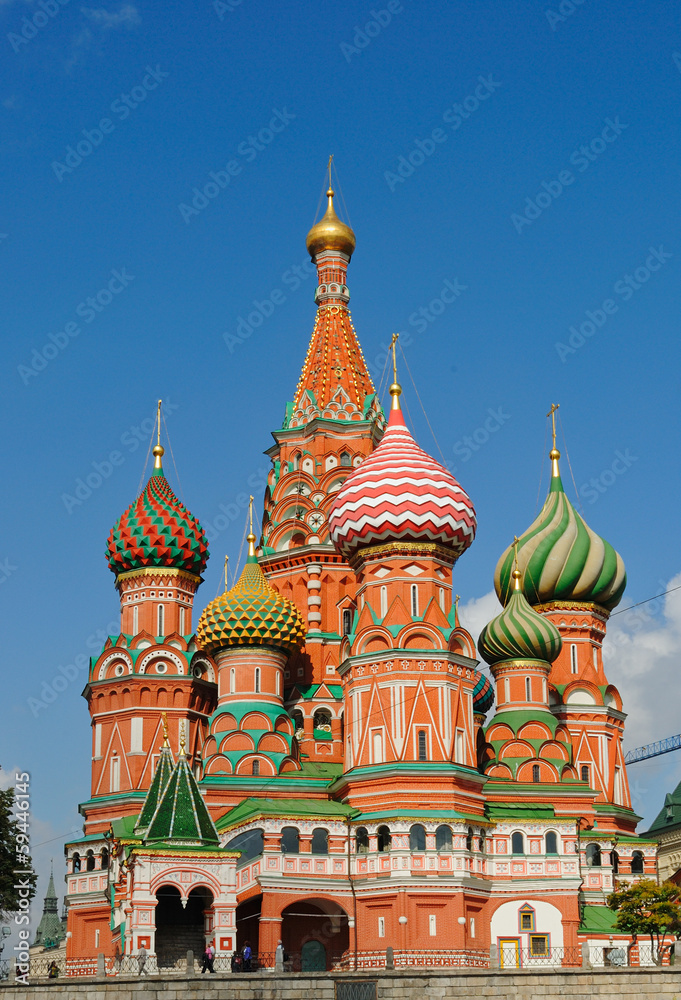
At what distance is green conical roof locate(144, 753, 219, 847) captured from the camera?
36938 mm

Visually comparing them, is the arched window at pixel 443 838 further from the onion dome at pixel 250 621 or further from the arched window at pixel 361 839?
the onion dome at pixel 250 621

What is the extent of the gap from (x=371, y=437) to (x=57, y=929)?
4052cm

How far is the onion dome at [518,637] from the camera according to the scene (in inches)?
1822

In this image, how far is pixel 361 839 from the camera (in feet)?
131

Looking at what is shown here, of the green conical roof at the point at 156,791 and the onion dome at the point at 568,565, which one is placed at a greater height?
the onion dome at the point at 568,565

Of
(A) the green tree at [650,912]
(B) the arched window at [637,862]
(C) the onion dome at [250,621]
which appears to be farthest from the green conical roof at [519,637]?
(A) the green tree at [650,912]

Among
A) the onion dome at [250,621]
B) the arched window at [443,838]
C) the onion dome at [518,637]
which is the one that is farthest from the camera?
the onion dome at [518,637]

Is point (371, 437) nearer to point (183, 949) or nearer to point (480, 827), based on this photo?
point (480, 827)

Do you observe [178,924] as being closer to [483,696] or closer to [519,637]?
[519,637]

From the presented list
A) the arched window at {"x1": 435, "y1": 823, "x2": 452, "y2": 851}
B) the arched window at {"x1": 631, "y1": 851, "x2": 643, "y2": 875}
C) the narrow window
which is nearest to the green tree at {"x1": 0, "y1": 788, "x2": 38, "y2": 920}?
the narrow window

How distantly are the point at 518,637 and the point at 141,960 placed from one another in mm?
17893

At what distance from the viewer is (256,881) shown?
1519 inches

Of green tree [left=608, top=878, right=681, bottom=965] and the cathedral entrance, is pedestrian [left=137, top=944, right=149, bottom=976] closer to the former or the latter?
the cathedral entrance

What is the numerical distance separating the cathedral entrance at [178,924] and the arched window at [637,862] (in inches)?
592
